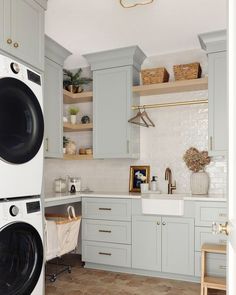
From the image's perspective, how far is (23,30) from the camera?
8.23 feet

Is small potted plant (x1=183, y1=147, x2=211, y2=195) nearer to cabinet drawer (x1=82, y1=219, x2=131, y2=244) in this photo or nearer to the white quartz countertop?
the white quartz countertop

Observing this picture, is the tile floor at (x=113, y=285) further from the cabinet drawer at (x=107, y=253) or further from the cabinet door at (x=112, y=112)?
the cabinet door at (x=112, y=112)

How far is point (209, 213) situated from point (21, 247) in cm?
191

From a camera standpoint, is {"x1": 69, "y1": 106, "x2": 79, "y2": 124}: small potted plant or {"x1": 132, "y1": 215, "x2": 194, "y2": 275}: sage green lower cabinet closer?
{"x1": 132, "y1": 215, "x2": 194, "y2": 275}: sage green lower cabinet

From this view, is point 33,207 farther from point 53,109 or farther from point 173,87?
point 173,87

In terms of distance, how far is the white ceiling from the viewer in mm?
2889

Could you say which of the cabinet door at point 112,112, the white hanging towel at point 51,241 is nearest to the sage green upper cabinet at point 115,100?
the cabinet door at point 112,112

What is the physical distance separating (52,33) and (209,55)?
175 centimetres

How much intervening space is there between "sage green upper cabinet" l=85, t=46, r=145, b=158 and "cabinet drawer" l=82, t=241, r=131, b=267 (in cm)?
107

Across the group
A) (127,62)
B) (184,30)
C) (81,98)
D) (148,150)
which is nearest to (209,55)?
(184,30)

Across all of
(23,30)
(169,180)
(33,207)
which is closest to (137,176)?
(169,180)

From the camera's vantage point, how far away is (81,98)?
14.2 feet

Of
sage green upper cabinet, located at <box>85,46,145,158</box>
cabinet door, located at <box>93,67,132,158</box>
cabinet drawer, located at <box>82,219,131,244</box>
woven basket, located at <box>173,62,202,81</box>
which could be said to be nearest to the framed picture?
sage green upper cabinet, located at <box>85,46,145,158</box>

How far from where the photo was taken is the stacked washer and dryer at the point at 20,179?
1.99 m
